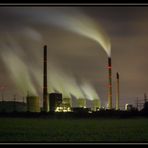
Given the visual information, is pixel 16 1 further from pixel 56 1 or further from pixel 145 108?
pixel 145 108

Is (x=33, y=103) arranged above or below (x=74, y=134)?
above

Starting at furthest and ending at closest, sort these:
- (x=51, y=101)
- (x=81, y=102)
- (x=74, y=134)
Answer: (x=81, y=102)
(x=51, y=101)
(x=74, y=134)

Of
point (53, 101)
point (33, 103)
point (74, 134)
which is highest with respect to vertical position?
point (53, 101)

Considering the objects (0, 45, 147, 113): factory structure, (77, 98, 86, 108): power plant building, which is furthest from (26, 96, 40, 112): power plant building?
(77, 98, 86, 108): power plant building

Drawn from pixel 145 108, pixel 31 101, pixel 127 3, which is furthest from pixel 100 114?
pixel 127 3

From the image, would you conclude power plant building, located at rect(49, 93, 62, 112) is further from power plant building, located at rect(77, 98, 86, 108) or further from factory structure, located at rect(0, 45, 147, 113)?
power plant building, located at rect(77, 98, 86, 108)

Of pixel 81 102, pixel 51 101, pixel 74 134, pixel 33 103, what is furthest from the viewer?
pixel 81 102

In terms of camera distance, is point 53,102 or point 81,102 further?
point 81,102

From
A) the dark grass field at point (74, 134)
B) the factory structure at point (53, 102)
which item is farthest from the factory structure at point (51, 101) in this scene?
the dark grass field at point (74, 134)

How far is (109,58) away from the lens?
179 ft

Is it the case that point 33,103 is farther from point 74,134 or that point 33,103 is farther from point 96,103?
point 74,134

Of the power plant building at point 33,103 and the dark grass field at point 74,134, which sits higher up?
the power plant building at point 33,103

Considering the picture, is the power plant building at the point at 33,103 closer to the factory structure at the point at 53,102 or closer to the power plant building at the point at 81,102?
the factory structure at the point at 53,102

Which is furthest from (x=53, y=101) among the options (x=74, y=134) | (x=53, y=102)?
(x=74, y=134)
